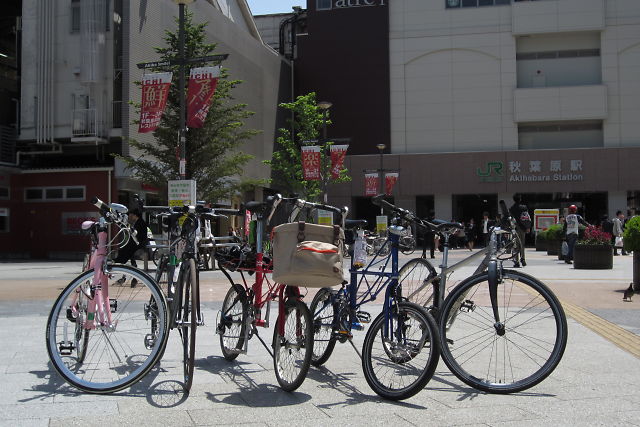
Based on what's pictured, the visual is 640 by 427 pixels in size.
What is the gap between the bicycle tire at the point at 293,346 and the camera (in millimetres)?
4324

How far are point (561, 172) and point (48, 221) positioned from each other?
30.8 metres

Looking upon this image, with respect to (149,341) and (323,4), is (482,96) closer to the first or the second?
(323,4)

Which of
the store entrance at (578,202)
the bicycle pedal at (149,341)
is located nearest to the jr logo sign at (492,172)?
the store entrance at (578,202)

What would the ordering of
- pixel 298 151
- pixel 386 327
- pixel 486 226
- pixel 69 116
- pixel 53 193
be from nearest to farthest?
pixel 386 327 < pixel 486 226 < pixel 69 116 < pixel 53 193 < pixel 298 151

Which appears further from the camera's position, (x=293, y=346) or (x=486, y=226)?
(x=486, y=226)

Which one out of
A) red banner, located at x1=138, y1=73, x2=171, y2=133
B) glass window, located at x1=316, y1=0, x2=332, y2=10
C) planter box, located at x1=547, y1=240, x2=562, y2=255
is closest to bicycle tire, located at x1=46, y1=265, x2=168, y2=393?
red banner, located at x1=138, y1=73, x2=171, y2=133

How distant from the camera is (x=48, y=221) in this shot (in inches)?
1212

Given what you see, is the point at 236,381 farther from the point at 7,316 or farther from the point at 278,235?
the point at 7,316

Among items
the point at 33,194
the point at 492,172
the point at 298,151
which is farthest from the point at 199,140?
the point at 492,172

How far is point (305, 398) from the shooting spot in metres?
4.38

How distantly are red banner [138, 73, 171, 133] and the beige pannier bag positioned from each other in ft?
41.6

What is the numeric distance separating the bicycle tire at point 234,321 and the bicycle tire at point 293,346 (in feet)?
1.98

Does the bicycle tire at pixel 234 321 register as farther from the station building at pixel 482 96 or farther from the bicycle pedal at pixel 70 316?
the station building at pixel 482 96

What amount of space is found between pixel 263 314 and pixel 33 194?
29.0 meters
